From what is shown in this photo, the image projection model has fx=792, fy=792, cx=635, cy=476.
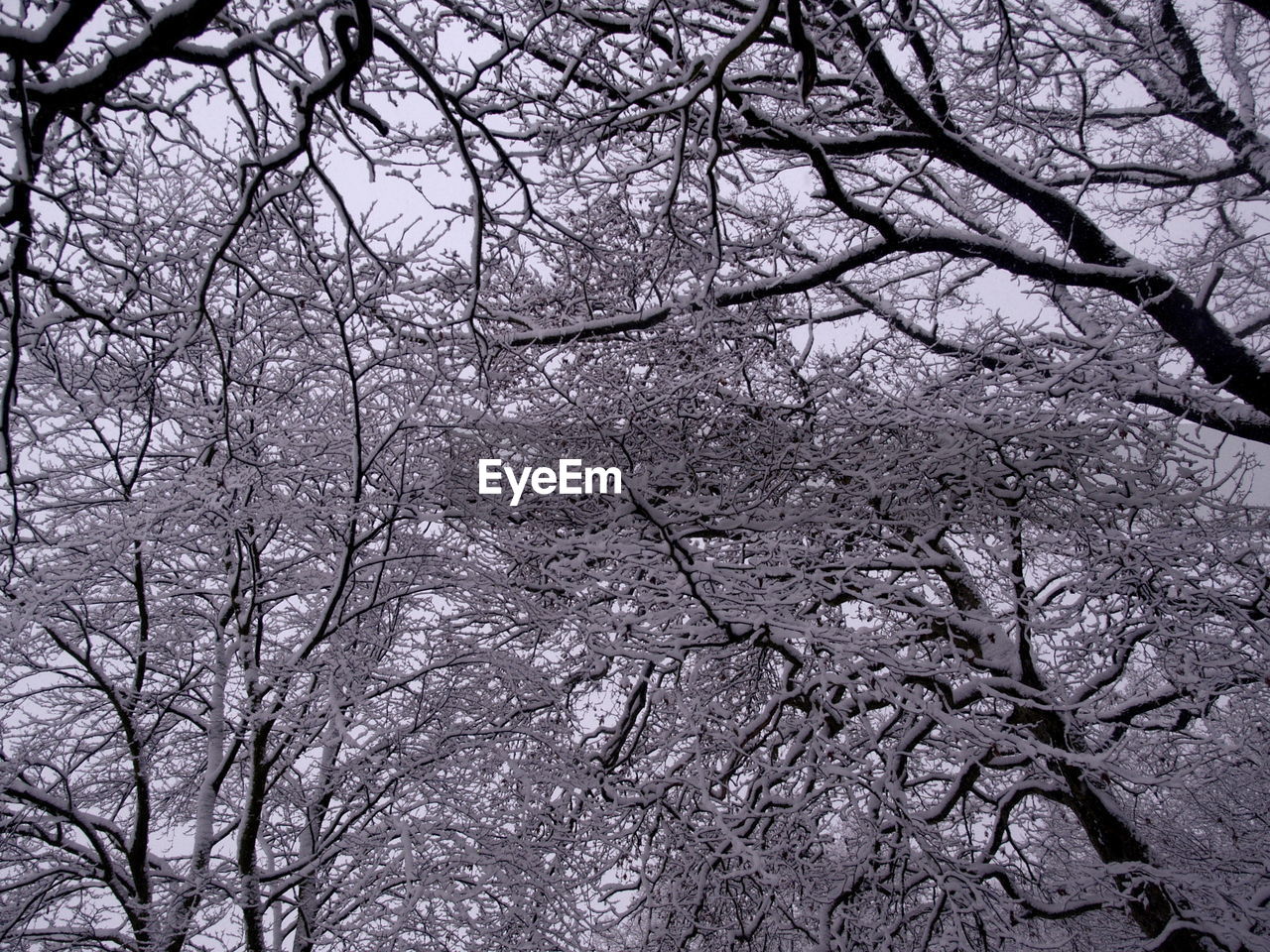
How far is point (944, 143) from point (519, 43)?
2774 mm

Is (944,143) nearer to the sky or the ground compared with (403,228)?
nearer to the sky

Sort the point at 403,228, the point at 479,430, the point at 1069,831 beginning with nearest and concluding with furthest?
1. the point at 403,228
2. the point at 479,430
3. the point at 1069,831

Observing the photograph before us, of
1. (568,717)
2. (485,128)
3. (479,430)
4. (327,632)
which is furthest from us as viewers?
(568,717)

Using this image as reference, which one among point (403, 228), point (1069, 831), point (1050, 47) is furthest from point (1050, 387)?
point (1069, 831)

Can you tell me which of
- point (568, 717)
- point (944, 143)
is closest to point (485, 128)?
point (944, 143)

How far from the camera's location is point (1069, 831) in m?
6.97

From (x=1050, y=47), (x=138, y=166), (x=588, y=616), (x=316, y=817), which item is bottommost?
(x=316, y=817)

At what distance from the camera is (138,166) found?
4.25 metres

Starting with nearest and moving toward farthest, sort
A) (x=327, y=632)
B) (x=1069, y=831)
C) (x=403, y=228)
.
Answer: (x=403, y=228) < (x=327, y=632) < (x=1069, y=831)

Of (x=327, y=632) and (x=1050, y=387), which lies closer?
(x=327, y=632)

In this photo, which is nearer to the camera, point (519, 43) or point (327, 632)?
point (519, 43)

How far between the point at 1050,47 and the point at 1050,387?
2.34 metres

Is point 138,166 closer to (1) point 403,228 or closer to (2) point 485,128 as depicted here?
(1) point 403,228

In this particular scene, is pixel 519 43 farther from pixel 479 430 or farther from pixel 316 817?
pixel 316 817
